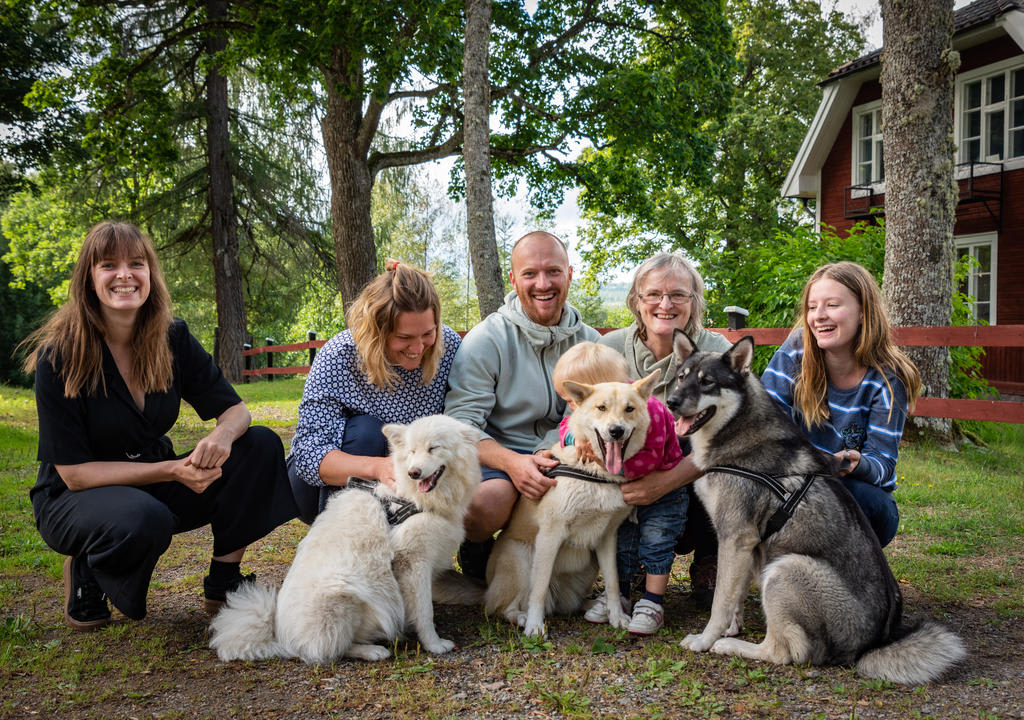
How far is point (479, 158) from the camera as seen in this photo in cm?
874

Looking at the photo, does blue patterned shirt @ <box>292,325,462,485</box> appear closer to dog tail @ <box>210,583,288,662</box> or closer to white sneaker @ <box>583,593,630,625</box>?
dog tail @ <box>210,583,288,662</box>

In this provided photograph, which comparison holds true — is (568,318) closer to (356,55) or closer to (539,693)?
(539,693)

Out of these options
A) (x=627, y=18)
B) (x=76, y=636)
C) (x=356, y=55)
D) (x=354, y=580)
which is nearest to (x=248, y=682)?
(x=354, y=580)

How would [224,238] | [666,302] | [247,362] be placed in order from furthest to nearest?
[247,362] → [224,238] → [666,302]

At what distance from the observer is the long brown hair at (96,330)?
3320 mm

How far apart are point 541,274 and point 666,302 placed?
765 millimetres

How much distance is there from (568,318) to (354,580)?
2.09 m

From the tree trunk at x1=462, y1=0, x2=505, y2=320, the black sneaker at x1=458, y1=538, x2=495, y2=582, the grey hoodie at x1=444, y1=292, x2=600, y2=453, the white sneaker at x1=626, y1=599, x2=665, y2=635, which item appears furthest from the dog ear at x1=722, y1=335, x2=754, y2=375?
the tree trunk at x1=462, y1=0, x2=505, y2=320

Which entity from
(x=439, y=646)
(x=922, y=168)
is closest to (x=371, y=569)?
(x=439, y=646)

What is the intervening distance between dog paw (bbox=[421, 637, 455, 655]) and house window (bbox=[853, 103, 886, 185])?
1758cm

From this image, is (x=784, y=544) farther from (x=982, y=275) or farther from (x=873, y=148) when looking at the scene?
(x=873, y=148)

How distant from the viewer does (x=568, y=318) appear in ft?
14.1

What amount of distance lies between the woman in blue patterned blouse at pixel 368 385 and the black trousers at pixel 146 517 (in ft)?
0.75

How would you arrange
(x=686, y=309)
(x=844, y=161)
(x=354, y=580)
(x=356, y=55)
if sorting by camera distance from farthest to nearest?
(x=844, y=161), (x=356, y=55), (x=686, y=309), (x=354, y=580)
